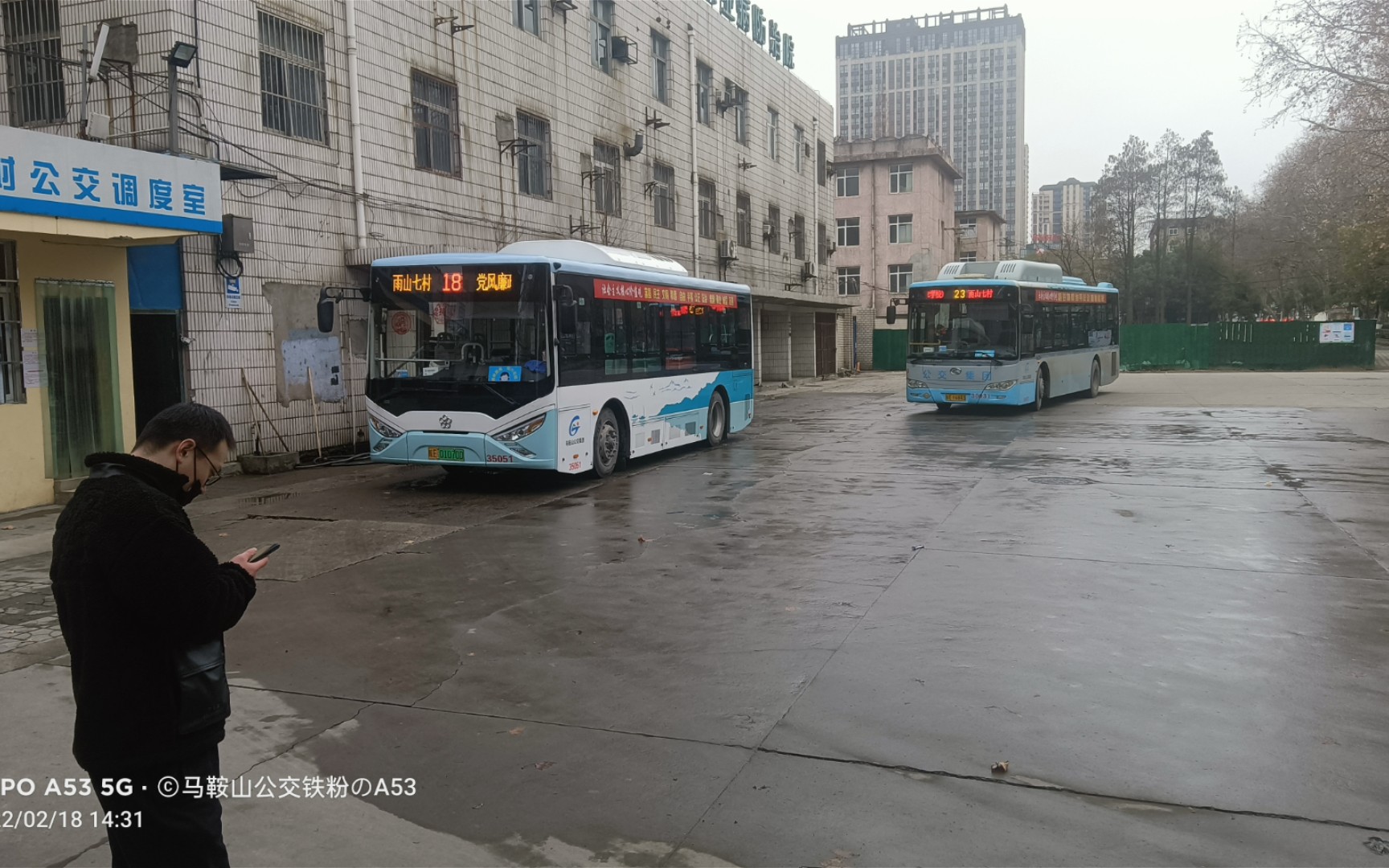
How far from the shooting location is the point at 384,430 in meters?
12.9

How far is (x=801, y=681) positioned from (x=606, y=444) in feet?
29.2

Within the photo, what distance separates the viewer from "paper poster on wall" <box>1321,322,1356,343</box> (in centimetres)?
4325

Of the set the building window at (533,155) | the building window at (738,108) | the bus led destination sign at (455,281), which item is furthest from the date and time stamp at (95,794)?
the building window at (738,108)

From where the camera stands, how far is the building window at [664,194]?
27562mm

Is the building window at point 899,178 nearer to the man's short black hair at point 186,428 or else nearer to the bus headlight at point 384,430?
the bus headlight at point 384,430

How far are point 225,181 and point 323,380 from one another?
11.0 feet

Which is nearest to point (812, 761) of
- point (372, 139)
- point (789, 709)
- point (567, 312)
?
point (789, 709)

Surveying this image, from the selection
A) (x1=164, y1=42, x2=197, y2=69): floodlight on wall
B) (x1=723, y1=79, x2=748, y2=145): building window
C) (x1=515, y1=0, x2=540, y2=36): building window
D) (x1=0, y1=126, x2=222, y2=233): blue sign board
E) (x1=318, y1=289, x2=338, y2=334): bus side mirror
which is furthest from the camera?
(x1=723, y1=79, x2=748, y2=145): building window

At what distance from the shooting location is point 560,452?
42.2 ft

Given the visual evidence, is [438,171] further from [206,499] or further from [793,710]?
[793,710]

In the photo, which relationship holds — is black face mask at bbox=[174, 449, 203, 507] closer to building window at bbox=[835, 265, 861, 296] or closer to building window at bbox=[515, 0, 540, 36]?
building window at bbox=[515, 0, 540, 36]

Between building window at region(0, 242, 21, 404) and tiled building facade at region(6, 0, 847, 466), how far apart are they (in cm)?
224

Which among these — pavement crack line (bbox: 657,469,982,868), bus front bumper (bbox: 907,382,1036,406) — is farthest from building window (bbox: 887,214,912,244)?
pavement crack line (bbox: 657,469,982,868)

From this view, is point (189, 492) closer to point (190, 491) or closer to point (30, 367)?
point (190, 491)
